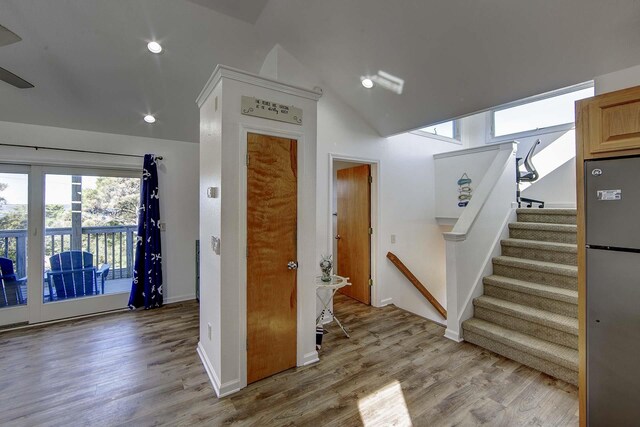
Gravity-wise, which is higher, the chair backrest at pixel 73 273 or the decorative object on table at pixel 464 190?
the decorative object on table at pixel 464 190

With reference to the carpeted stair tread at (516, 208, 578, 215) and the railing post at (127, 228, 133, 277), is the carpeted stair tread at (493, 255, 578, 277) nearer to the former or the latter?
the carpeted stair tread at (516, 208, 578, 215)

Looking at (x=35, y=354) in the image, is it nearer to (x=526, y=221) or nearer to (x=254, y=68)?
(x=254, y=68)

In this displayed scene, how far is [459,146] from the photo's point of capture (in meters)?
5.49

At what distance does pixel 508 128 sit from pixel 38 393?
7465 mm

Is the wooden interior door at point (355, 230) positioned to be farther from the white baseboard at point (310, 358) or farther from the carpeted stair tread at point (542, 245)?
the carpeted stair tread at point (542, 245)

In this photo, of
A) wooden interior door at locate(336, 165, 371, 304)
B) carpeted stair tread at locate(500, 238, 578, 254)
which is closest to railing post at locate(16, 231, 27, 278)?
wooden interior door at locate(336, 165, 371, 304)

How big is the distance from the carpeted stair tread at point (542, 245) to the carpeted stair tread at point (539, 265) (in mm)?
162

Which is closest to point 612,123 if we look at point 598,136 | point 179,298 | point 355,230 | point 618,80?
point 598,136

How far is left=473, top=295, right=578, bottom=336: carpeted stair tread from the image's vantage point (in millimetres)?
2473

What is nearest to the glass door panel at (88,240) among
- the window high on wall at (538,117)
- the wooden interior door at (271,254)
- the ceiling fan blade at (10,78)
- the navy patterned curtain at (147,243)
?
the navy patterned curtain at (147,243)

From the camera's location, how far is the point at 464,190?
4535 mm

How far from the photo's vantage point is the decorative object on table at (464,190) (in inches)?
176

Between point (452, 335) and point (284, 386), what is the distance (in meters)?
1.94

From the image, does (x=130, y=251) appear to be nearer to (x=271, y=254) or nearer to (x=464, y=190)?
(x=271, y=254)
